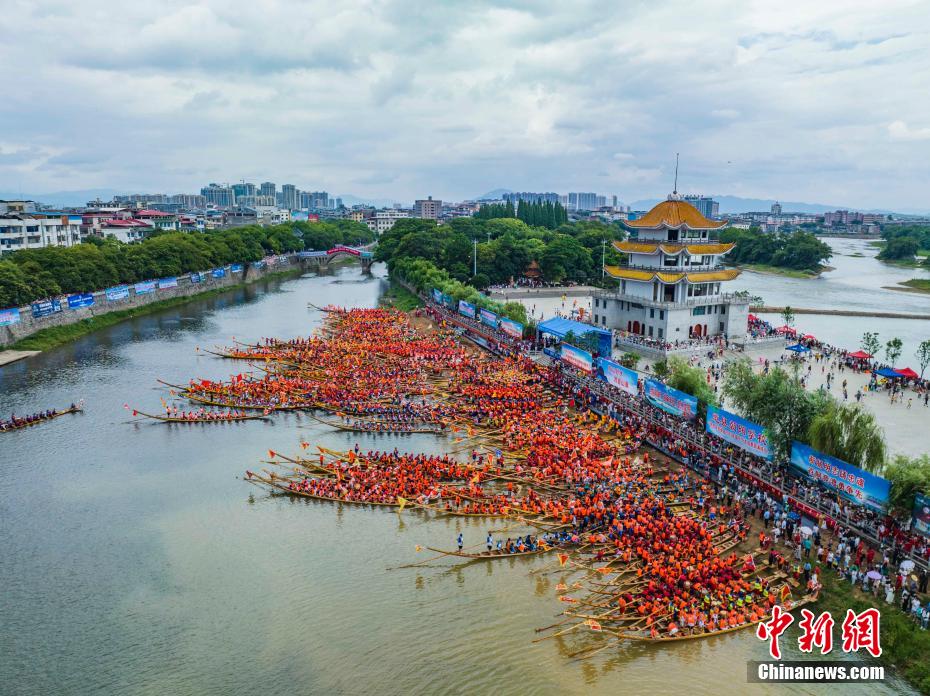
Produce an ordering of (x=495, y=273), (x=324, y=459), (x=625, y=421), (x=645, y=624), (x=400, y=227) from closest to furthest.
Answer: (x=645, y=624)
(x=324, y=459)
(x=625, y=421)
(x=495, y=273)
(x=400, y=227)

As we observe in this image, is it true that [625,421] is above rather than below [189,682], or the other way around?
above

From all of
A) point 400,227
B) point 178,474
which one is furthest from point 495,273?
point 178,474

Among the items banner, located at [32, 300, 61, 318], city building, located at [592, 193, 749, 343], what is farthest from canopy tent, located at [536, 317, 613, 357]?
banner, located at [32, 300, 61, 318]

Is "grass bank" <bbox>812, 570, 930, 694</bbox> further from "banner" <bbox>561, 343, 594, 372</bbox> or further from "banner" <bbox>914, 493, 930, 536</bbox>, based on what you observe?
"banner" <bbox>561, 343, 594, 372</bbox>

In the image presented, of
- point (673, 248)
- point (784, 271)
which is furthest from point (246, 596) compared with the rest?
point (784, 271)

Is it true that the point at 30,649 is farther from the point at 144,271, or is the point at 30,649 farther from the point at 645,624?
the point at 144,271
